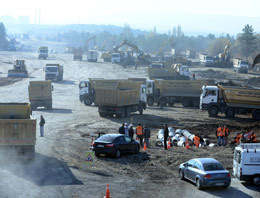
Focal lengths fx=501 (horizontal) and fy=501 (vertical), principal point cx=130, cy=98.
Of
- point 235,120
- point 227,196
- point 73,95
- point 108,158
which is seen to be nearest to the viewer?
point 227,196

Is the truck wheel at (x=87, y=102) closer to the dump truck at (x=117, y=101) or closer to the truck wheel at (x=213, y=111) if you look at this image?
the dump truck at (x=117, y=101)

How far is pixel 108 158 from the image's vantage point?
25.9 meters

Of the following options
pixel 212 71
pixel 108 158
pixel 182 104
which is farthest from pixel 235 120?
pixel 212 71

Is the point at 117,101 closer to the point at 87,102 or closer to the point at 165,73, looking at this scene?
the point at 87,102

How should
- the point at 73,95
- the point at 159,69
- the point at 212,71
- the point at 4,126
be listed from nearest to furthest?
the point at 4,126
the point at 73,95
the point at 159,69
the point at 212,71

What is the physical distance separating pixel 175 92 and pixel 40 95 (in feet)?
47.6

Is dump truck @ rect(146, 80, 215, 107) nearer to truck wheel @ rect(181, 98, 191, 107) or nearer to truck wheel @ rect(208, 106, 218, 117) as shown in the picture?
truck wheel @ rect(181, 98, 191, 107)

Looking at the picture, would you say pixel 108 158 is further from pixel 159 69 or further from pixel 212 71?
pixel 212 71

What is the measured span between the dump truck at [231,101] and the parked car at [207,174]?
24.1 metres

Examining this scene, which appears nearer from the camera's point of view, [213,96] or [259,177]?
[259,177]

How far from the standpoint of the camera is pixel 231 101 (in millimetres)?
44500

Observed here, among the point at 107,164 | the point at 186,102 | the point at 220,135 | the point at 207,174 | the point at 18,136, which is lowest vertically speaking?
the point at 107,164

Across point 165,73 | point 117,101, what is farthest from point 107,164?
point 165,73

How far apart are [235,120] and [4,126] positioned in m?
25.3
